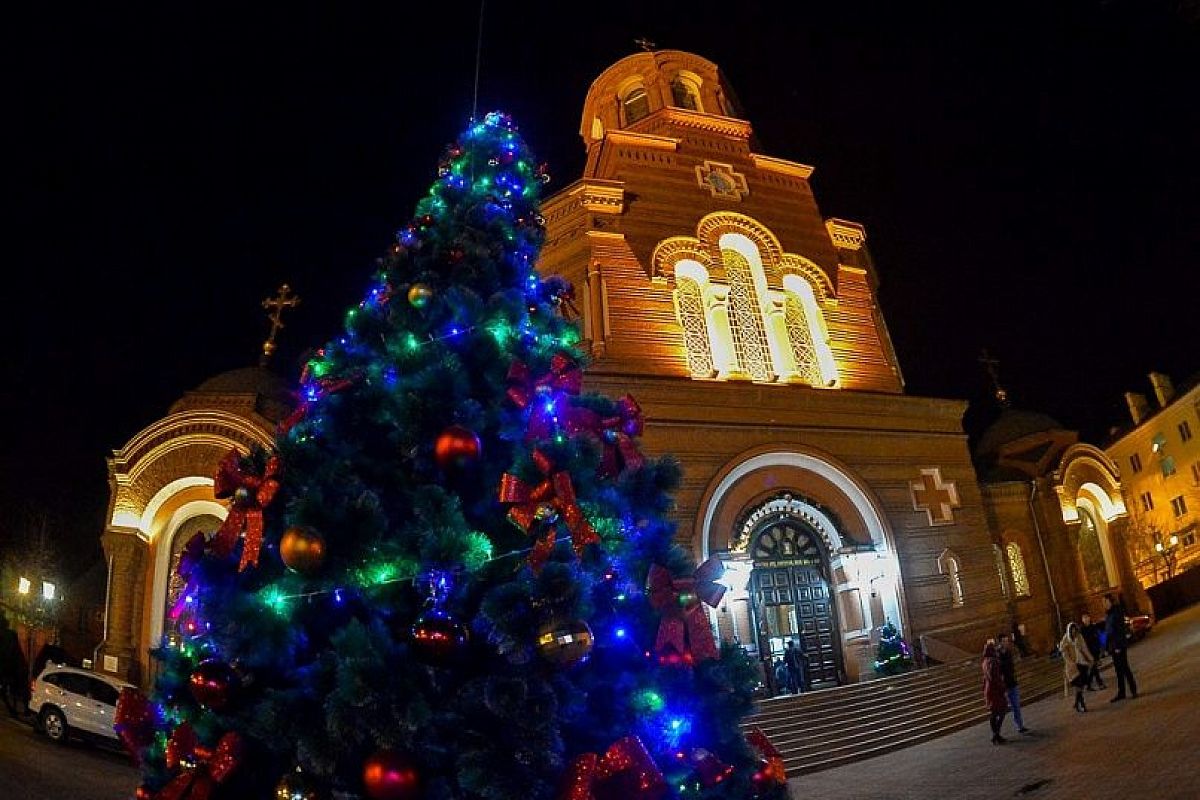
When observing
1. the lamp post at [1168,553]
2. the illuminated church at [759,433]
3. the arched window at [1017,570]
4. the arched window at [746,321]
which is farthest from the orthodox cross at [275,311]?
the lamp post at [1168,553]

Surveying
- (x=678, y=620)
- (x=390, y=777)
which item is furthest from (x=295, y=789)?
(x=678, y=620)

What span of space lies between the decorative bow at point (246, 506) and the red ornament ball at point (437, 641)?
3.29ft

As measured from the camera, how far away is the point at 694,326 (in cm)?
1838

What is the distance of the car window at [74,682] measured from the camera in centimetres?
1314

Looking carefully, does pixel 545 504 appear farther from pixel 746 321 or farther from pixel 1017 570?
pixel 1017 570

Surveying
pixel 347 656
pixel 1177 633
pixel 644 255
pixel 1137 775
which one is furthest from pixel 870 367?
pixel 347 656

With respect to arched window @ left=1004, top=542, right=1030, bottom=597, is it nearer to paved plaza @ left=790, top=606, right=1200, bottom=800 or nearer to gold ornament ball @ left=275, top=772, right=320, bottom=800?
paved plaza @ left=790, top=606, right=1200, bottom=800

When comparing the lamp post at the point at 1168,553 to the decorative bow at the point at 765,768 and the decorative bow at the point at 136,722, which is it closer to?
the decorative bow at the point at 765,768

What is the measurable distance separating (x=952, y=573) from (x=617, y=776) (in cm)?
1691

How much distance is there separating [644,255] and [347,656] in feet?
53.3

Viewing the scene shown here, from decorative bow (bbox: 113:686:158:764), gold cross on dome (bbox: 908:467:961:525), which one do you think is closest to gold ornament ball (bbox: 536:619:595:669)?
decorative bow (bbox: 113:686:158:764)

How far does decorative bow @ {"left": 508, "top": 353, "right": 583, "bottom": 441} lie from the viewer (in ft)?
13.6

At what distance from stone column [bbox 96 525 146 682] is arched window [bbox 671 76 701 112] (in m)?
19.4

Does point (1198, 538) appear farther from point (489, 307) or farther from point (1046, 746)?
point (489, 307)
